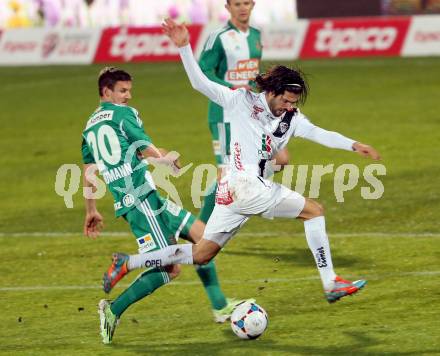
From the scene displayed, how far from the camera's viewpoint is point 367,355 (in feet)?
26.8

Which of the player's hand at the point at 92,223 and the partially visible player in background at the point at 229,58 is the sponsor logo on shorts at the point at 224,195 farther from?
the partially visible player in background at the point at 229,58

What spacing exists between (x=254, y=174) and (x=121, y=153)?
1.02 meters

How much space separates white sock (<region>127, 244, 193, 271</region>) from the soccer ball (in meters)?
0.52

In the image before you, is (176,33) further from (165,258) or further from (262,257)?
(262,257)

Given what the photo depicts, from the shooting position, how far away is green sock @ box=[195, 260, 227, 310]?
9469mm

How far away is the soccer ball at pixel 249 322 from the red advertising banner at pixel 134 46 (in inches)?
1072

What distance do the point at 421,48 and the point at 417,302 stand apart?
23252 millimetres

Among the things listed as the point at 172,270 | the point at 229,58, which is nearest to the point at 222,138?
the point at 229,58

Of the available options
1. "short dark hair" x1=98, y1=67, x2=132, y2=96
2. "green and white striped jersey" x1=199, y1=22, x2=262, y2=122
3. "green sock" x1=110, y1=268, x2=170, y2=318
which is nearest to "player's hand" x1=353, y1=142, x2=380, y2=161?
"green sock" x1=110, y1=268, x2=170, y2=318

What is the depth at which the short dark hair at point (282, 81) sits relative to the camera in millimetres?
9008

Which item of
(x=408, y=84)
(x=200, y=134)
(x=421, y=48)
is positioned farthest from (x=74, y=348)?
(x=421, y=48)

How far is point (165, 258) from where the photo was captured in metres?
8.92

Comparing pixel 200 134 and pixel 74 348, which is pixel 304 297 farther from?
pixel 200 134

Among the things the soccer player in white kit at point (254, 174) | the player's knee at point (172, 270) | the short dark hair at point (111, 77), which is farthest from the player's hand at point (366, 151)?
the short dark hair at point (111, 77)
